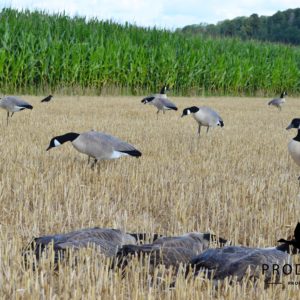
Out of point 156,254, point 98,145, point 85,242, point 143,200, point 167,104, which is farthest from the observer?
point 167,104

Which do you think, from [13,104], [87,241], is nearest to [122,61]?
[13,104]

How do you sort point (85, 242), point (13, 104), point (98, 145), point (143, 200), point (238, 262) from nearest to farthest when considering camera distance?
point (238, 262) → point (85, 242) → point (143, 200) → point (98, 145) → point (13, 104)

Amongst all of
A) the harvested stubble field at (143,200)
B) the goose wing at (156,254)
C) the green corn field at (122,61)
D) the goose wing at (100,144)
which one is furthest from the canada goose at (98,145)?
the green corn field at (122,61)

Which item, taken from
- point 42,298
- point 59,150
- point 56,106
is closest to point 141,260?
point 42,298

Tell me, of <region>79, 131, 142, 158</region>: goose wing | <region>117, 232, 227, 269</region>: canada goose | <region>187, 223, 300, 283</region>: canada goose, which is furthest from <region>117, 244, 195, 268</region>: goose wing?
<region>79, 131, 142, 158</region>: goose wing

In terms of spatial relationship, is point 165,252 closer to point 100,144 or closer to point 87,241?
point 87,241

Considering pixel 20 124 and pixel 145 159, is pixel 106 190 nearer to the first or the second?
pixel 145 159

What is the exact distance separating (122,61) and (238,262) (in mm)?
23300

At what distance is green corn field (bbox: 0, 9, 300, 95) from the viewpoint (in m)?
24.2

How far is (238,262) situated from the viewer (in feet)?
12.4

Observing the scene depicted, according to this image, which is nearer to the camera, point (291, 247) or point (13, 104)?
point (291, 247)

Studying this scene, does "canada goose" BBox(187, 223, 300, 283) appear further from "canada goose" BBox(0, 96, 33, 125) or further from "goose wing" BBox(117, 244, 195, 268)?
"canada goose" BBox(0, 96, 33, 125)

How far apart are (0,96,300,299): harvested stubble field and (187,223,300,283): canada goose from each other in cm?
10

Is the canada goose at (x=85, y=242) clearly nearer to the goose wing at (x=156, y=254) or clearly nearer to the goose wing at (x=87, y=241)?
the goose wing at (x=87, y=241)
